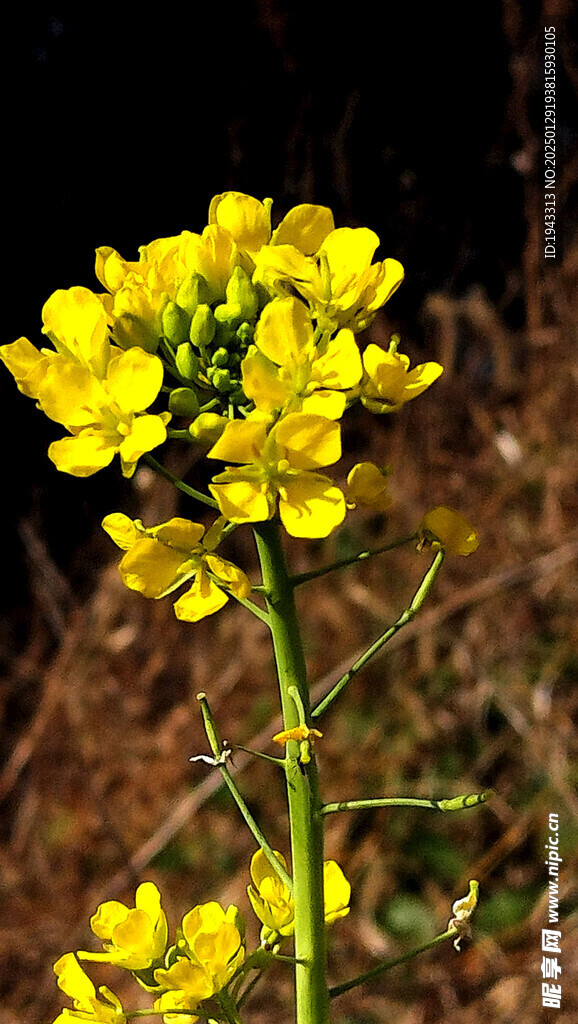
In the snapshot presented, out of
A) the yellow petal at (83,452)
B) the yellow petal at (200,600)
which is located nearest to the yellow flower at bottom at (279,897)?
Answer: the yellow petal at (200,600)

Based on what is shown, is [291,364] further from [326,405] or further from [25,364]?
[25,364]

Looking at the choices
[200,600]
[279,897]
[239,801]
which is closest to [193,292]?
[200,600]

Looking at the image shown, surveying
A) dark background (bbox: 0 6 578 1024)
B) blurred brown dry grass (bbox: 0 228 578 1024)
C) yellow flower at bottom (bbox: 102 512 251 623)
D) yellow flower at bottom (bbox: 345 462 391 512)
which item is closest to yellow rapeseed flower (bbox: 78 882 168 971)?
yellow flower at bottom (bbox: 102 512 251 623)

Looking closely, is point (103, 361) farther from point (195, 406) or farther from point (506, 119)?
point (506, 119)

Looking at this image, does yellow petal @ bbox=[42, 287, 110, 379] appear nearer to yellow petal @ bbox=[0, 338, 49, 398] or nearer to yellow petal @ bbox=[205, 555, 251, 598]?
yellow petal @ bbox=[0, 338, 49, 398]

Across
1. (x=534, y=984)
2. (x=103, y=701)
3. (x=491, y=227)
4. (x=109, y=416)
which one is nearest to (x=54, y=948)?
(x=103, y=701)

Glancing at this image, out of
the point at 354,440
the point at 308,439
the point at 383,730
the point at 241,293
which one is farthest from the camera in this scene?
the point at 354,440

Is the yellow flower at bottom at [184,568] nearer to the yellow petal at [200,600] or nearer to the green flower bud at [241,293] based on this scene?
the yellow petal at [200,600]
